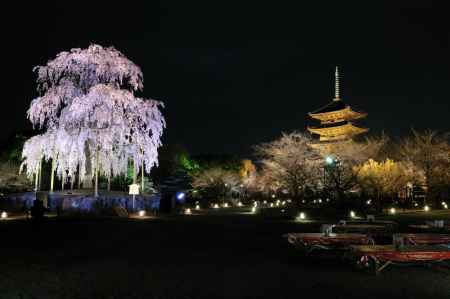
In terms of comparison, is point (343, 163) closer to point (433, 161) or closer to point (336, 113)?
point (433, 161)

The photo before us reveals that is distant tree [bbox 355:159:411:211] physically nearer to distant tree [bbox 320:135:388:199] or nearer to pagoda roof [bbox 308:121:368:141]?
distant tree [bbox 320:135:388:199]

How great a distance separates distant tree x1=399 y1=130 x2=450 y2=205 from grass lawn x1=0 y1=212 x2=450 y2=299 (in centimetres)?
2754

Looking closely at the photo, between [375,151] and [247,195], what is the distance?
49.9ft

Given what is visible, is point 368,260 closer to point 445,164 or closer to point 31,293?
point 31,293

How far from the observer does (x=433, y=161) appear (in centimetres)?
3625

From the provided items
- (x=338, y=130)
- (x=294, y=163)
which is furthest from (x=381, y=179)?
(x=338, y=130)

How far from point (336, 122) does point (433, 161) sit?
64.5ft

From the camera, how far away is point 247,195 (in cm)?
5012

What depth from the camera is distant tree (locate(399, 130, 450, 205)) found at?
3572cm

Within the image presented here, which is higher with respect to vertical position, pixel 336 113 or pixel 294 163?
pixel 336 113

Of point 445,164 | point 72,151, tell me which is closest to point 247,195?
point 445,164

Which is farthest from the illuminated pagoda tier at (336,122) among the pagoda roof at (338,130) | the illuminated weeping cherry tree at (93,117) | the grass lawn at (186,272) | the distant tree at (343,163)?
the grass lawn at (186,272)

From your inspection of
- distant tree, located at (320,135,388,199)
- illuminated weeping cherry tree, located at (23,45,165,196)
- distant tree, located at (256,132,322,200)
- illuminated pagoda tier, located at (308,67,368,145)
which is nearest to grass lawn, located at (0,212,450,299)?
illuminated weeping cherry tree, located at (23,45,165,196)

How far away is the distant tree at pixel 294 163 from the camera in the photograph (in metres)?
34.9
